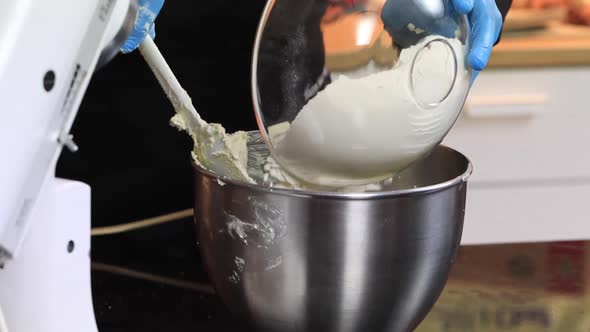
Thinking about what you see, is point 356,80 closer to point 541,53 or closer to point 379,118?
point 379,118

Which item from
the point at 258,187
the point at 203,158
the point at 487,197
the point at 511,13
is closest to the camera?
the point at 258,187

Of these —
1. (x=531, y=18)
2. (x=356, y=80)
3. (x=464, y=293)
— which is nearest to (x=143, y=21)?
(x=356, y=80)

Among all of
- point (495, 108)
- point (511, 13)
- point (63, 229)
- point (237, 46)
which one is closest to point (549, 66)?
point (495, 108)

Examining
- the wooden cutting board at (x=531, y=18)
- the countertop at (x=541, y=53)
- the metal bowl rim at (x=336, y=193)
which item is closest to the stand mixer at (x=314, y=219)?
the metal bowl rim at (x=336, y=193)

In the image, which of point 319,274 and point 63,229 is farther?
point 319,274

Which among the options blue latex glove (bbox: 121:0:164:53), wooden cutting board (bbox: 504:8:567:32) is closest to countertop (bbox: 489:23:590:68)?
wooden cutting board (bbox: 504:8:567:32)

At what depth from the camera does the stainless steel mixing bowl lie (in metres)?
0.58

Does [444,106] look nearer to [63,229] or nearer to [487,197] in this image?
[63,229]

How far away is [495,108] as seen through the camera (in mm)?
1524

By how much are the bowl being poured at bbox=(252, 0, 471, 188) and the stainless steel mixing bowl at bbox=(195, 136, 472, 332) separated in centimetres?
5

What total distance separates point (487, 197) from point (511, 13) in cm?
47

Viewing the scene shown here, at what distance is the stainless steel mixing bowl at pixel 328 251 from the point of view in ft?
1.91

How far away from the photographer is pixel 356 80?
21.8 inches

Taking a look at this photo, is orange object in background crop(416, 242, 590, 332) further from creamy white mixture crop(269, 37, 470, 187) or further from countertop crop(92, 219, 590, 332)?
creamy white mixture crop(269, 37, 470, 187)
